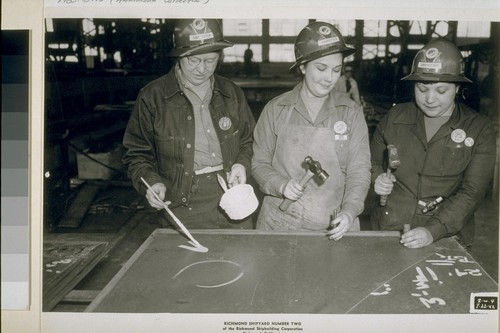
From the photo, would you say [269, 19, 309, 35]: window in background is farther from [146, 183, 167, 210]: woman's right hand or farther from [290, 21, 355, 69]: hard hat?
[146, 183, 167, 210]: woman's right hand

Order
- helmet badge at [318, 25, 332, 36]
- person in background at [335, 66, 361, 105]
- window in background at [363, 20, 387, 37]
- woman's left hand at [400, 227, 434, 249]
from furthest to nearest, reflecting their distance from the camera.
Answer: window in background at [363, 20, 387, 37] → person in background at [335, 66, 361, 105] → helmet badge at [318, 25, 332, 36] → woman's left hand at [400, 227, 434, 249]

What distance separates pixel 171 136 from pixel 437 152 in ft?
2.65

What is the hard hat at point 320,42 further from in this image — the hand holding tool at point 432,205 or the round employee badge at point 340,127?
the hand holding tool at point 432,205

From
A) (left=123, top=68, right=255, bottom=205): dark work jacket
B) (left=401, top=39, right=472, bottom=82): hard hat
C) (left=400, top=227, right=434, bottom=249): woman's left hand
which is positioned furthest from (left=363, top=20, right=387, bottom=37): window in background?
(left=400, top=227, right=434, bottom=249): woman's left hand

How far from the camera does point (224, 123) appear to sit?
1.45 meters

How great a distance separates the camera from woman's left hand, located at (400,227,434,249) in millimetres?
1124

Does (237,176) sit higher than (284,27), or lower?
lower

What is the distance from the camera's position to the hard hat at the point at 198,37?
4.25 ft

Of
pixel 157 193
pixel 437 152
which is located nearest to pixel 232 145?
pixel 157 193

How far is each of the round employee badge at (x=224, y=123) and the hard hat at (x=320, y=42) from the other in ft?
1.03

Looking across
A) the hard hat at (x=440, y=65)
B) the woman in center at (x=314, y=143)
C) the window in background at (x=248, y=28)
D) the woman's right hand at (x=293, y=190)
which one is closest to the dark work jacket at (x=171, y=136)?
the woman in center at (x=314, y=143)

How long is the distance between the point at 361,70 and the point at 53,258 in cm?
888

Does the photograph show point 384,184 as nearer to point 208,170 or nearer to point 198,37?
point 208,170

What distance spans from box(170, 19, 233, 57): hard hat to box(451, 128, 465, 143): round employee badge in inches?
27.9
